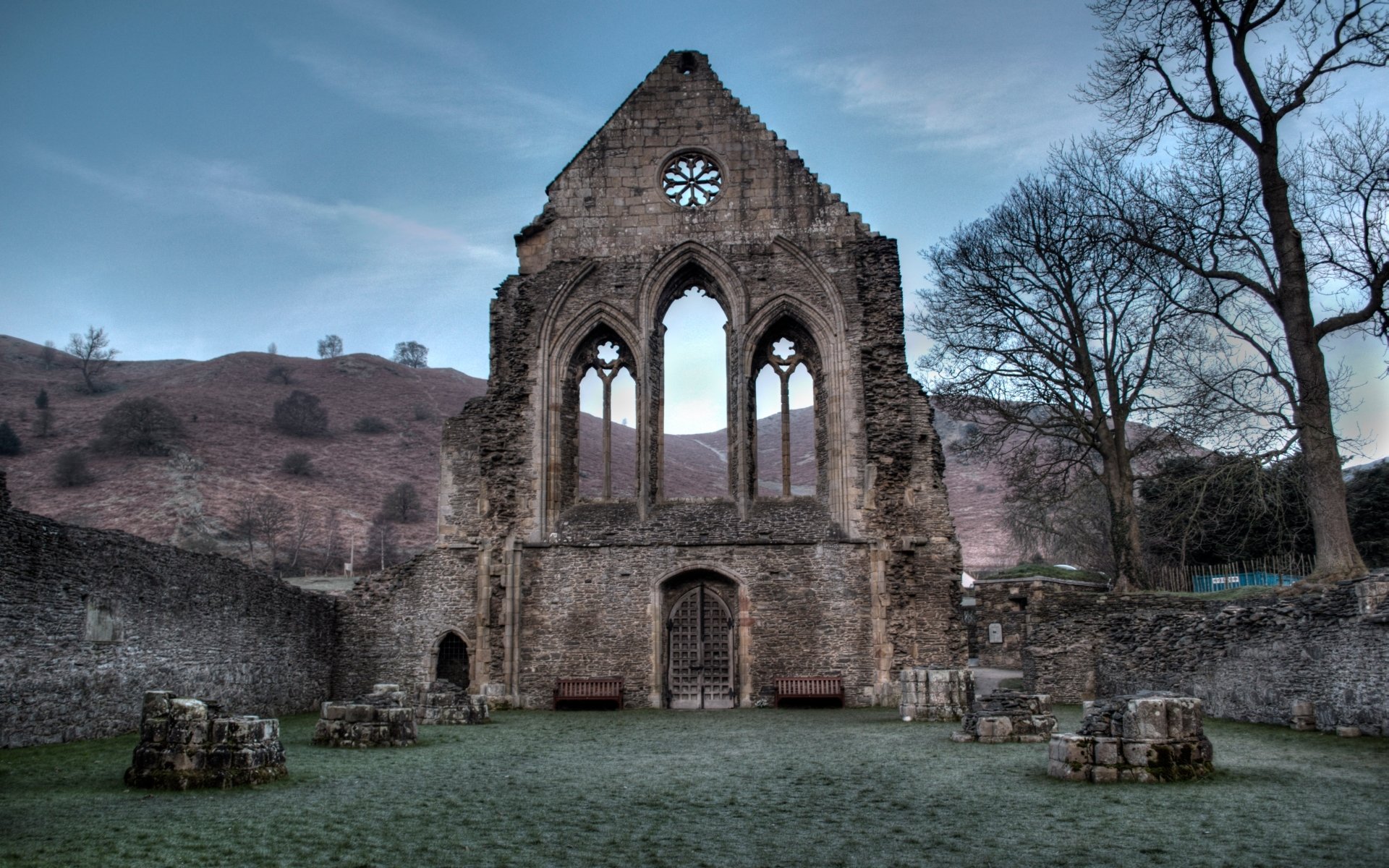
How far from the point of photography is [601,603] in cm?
1866

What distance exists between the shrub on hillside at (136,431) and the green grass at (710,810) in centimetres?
5358

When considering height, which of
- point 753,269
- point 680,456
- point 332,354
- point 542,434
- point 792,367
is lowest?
point 542,434

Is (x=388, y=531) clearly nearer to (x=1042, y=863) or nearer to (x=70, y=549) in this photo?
(x=70, y=549)

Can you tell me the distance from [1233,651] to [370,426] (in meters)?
67.5

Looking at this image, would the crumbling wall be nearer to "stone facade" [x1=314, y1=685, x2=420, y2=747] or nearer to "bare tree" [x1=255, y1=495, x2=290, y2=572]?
"stone facade" [x1=314, y1=685, x2=420, y2=747]

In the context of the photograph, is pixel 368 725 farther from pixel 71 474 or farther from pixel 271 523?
pixel 71 474

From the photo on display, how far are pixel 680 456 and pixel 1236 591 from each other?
235 ft

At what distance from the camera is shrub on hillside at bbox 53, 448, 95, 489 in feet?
172

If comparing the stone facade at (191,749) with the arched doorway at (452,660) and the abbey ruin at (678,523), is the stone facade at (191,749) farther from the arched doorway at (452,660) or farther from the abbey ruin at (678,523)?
the arched doorway at (452,660)

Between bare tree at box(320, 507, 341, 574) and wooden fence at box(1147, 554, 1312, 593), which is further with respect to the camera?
bare tree at box(320, 507, 341, 574)

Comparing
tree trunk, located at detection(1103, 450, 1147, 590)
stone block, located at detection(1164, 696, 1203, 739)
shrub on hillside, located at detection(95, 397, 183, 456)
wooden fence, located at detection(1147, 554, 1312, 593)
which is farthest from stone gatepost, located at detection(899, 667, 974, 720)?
shrub on hillside, located at detection(95, 397, 183, 456)

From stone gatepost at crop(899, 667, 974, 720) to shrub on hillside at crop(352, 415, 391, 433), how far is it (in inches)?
2548

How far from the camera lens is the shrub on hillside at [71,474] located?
52.5m

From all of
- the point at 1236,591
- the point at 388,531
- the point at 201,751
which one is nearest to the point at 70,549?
the point at 201,751
